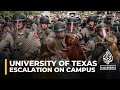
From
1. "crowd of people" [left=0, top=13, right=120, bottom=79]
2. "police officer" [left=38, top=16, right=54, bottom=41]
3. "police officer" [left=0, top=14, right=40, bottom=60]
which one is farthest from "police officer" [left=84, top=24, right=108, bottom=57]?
"police officer" [left=0, top=14, right=40, bottom=60]

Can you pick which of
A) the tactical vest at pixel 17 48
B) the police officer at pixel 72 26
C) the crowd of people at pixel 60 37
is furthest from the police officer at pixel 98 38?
the tactical vest at pixel 17 48

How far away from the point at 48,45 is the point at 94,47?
106 cm

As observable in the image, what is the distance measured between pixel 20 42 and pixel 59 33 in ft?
3.02

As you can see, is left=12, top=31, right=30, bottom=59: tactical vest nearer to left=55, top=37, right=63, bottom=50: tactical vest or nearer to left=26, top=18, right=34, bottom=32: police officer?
left=26, top=18, right=34, bottom=32: police officer

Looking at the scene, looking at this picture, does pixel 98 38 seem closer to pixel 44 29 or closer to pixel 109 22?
pixel 109 22

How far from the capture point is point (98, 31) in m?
13.6

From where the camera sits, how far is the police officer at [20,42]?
1352 centimetres

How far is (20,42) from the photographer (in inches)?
534

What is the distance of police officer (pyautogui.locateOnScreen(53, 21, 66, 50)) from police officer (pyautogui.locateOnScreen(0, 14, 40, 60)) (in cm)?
51

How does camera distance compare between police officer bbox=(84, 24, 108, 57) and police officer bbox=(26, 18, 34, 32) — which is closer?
police officer bbox=(26, 18, 34, 32)

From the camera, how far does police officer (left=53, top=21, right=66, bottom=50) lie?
533 inches

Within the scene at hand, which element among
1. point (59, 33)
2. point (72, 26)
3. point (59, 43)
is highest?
point (72, 26)

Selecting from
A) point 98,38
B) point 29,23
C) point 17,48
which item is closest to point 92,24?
point 98,38
